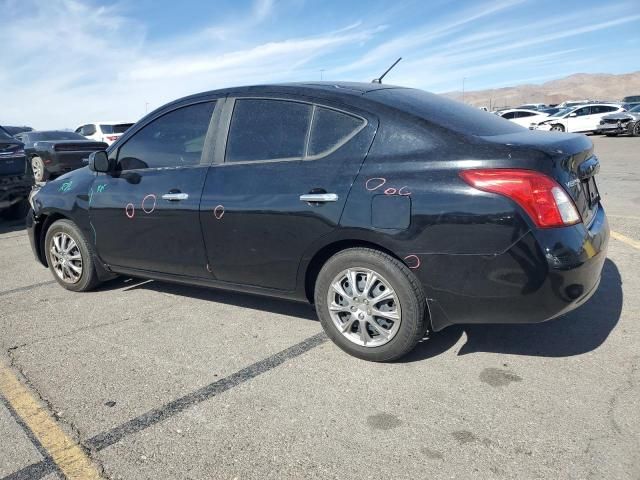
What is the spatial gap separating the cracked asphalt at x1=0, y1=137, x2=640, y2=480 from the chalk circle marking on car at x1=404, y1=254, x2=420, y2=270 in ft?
2.11

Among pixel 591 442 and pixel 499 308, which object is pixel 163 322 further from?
pixel 591 442

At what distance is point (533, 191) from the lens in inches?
111

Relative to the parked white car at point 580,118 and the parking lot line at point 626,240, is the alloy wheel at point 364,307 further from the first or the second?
the parked white car at point 580,118

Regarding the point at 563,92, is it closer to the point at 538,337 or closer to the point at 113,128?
the point at 113,128

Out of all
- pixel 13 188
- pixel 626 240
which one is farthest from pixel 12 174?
pixel 626 240

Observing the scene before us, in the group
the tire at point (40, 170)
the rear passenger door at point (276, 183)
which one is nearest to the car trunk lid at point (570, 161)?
the rear passenger door at point (276, 183)

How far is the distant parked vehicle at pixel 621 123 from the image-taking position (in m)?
24.5

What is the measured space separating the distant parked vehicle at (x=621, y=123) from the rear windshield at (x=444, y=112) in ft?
80.3

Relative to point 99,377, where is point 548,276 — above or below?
above

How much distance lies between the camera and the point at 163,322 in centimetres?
424

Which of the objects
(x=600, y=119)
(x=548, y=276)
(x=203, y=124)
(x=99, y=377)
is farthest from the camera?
(x=600, y=119)

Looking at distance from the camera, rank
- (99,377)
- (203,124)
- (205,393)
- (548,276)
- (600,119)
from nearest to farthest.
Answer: (548,276) < (205,393) < (99,377) < (203,124) < (600,119)

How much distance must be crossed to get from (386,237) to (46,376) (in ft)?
7.31

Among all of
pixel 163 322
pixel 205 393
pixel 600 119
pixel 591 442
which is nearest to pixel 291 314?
pixel 163 322
